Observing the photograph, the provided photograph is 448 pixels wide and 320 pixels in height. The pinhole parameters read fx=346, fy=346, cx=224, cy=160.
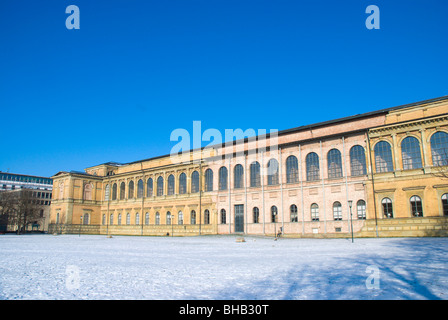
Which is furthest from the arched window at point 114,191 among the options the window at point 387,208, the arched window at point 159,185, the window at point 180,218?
the window at point 387,208

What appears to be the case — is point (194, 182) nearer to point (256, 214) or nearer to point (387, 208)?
point (256, 214)

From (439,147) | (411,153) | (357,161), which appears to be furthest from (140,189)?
(439,147)

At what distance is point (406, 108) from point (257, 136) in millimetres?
17534

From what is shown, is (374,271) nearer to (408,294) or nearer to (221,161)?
(408,294)

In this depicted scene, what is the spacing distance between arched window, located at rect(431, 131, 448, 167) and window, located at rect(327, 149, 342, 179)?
28.9ft

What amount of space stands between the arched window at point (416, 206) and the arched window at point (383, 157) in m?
3.47

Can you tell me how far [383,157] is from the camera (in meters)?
34.2

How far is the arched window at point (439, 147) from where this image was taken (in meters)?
30.5

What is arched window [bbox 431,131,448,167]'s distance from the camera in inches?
1202

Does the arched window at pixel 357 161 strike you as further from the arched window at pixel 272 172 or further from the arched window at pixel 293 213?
the arched window at pixel 272 172

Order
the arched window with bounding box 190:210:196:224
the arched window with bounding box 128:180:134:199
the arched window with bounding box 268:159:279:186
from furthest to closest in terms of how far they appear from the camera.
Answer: the arched window with bounding box 128:180:134:199 → the arched window with bounding box 190:210:196:224 → the arched window with bounding box 268:159:279:186

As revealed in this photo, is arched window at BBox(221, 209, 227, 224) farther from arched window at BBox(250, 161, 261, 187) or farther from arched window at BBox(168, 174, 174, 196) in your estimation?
arched window at BBox(168, 174, 174, 196)

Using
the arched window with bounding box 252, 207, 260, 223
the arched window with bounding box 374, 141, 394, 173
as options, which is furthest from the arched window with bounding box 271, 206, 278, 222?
the arched window with bounding box 374, 141, 394, 173

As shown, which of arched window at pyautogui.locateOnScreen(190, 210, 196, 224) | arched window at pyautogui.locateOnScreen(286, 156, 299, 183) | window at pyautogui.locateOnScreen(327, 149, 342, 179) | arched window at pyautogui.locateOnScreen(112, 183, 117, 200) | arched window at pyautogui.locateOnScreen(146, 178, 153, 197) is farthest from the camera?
arched window at pyautogui.locateOnScreen(112, 183, 117, 200)
